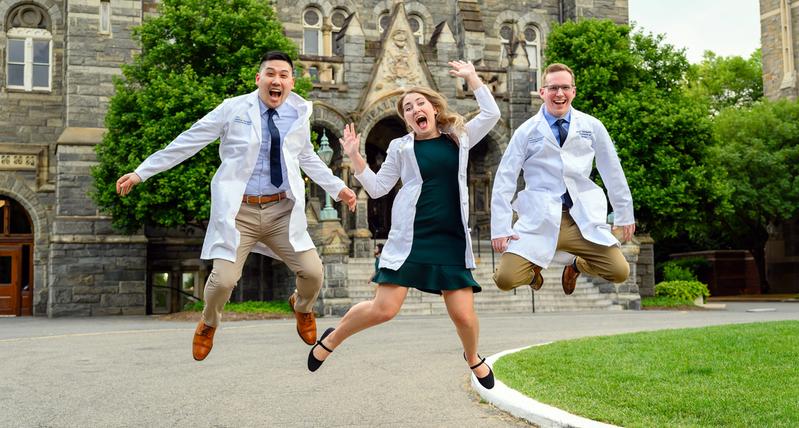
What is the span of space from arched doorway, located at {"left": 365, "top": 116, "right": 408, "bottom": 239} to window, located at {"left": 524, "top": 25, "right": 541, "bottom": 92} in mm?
6073

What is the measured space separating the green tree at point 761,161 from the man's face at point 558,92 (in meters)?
32.2

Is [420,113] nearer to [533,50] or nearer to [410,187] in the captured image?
[410,187]

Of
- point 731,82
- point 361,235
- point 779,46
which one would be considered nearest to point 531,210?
point 361,235

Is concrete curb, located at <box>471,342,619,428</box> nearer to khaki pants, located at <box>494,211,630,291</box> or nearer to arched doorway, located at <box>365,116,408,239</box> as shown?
khaki pants, located at <box>494,211,630,291</box>

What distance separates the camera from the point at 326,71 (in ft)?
92.7

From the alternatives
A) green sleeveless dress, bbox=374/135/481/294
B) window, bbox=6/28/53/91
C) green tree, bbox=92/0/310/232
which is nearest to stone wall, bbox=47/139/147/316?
green tree, bbox=92/0/310/232

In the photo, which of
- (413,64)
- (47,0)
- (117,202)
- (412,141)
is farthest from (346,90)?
(412,141)

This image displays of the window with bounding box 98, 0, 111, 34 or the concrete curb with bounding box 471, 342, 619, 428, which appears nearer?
the concrete curb with bounding box 471, 342, 619, 428

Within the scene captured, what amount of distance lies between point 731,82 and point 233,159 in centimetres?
5718

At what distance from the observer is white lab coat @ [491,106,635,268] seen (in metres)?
6.89

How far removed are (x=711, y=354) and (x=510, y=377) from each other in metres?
2.76

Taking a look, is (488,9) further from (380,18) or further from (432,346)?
(432,346)

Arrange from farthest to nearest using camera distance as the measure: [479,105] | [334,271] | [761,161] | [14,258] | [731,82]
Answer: [731,82], [761,161], [14,258], [334,271], [479,105]

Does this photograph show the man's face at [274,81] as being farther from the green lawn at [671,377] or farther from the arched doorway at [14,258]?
the arched doorway at [14,258]
